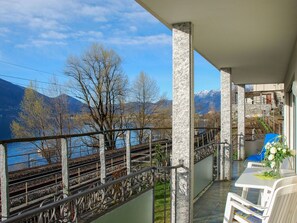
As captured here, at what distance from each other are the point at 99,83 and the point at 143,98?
151 inches

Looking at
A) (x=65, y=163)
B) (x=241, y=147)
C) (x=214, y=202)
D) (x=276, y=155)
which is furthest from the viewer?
(x=241, y=147)

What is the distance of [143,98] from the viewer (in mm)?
22219

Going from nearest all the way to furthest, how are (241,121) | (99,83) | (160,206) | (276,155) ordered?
1. (276,155)
2. (160,206)
3. (241,121)
4. (99,83)

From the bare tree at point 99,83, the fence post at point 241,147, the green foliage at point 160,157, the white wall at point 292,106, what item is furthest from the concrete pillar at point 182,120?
the bare tree at point 99,83

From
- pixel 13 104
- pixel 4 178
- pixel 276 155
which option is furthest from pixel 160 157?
pixel 13 104

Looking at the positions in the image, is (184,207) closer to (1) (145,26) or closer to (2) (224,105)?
(2) (224,105)

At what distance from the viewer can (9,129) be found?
750 inches

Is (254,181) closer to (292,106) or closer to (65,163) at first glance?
(65,163)

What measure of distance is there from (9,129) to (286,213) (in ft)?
65.4

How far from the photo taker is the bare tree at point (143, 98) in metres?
21.3

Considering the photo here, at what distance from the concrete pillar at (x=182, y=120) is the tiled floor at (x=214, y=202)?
0.65 meters

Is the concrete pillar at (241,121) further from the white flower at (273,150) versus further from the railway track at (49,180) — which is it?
the white flower at (273,150)

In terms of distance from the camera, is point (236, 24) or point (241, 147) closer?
point (236, 24)

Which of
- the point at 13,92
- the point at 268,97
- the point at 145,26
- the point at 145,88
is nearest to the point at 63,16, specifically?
the point at 145,26
